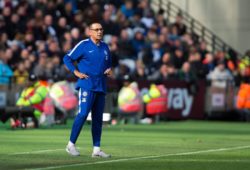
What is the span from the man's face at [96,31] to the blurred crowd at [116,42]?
15.2 m

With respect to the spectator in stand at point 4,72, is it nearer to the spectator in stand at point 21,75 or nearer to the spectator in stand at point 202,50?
the spectator in stand at point 21,75

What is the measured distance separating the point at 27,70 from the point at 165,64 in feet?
18.3

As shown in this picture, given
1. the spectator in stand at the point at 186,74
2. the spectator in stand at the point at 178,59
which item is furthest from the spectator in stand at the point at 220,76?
the spectator in stand at the point at 178,59

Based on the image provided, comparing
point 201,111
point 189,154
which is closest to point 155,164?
point 189,154

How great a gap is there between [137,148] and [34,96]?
10.0 meters

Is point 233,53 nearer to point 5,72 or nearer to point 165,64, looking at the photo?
point 165,64

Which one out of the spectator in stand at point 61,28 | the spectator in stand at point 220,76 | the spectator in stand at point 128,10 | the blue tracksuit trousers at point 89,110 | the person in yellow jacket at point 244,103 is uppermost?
the spectator in stand at point 128,10

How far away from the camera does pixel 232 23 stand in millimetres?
43281

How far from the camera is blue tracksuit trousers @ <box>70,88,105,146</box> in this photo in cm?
1828

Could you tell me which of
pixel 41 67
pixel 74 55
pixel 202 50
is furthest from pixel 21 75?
pixel 74 55

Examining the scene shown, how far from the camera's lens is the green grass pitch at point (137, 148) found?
16.7m

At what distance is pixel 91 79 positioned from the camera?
1834cm

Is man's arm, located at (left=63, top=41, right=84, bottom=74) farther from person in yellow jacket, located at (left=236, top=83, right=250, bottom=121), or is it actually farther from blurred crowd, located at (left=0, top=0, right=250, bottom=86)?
person in yellow jacket, located at (left=236, top=83, right=250, bottom=121)

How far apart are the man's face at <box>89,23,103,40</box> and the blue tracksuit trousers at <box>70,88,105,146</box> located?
93 centimetres
